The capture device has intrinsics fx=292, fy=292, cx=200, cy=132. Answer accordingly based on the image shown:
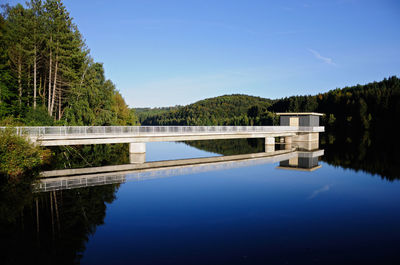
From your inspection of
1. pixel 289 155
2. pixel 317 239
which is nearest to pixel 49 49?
pixel 289 155

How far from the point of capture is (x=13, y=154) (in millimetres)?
20891

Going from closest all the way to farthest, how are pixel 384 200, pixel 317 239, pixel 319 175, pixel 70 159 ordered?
pixel 317 239
pixel 384 200
pixel 319 175
pixel 70 159

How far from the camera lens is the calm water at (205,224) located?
412 inches

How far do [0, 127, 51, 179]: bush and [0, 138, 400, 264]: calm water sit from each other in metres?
2.75

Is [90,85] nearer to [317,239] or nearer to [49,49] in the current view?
[49,49]

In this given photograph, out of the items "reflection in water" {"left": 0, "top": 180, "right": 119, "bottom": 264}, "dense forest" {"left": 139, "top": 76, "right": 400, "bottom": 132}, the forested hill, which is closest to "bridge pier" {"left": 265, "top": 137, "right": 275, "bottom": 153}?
"reflection in water" {"left": 0, "top": 180, "right": 119, "bottom": 264}

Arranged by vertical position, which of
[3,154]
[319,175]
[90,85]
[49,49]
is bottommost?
[319,175]

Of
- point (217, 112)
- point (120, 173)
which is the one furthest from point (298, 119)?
point (217, 112)

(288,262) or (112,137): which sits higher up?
(112,137)

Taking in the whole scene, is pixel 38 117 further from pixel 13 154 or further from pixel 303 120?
pixel 303 120

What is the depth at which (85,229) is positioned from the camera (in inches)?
509

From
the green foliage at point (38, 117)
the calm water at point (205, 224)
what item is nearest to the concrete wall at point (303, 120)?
the calm water at point (205, 224)

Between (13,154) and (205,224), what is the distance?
15605 mm

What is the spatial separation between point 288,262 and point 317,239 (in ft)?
8.80
